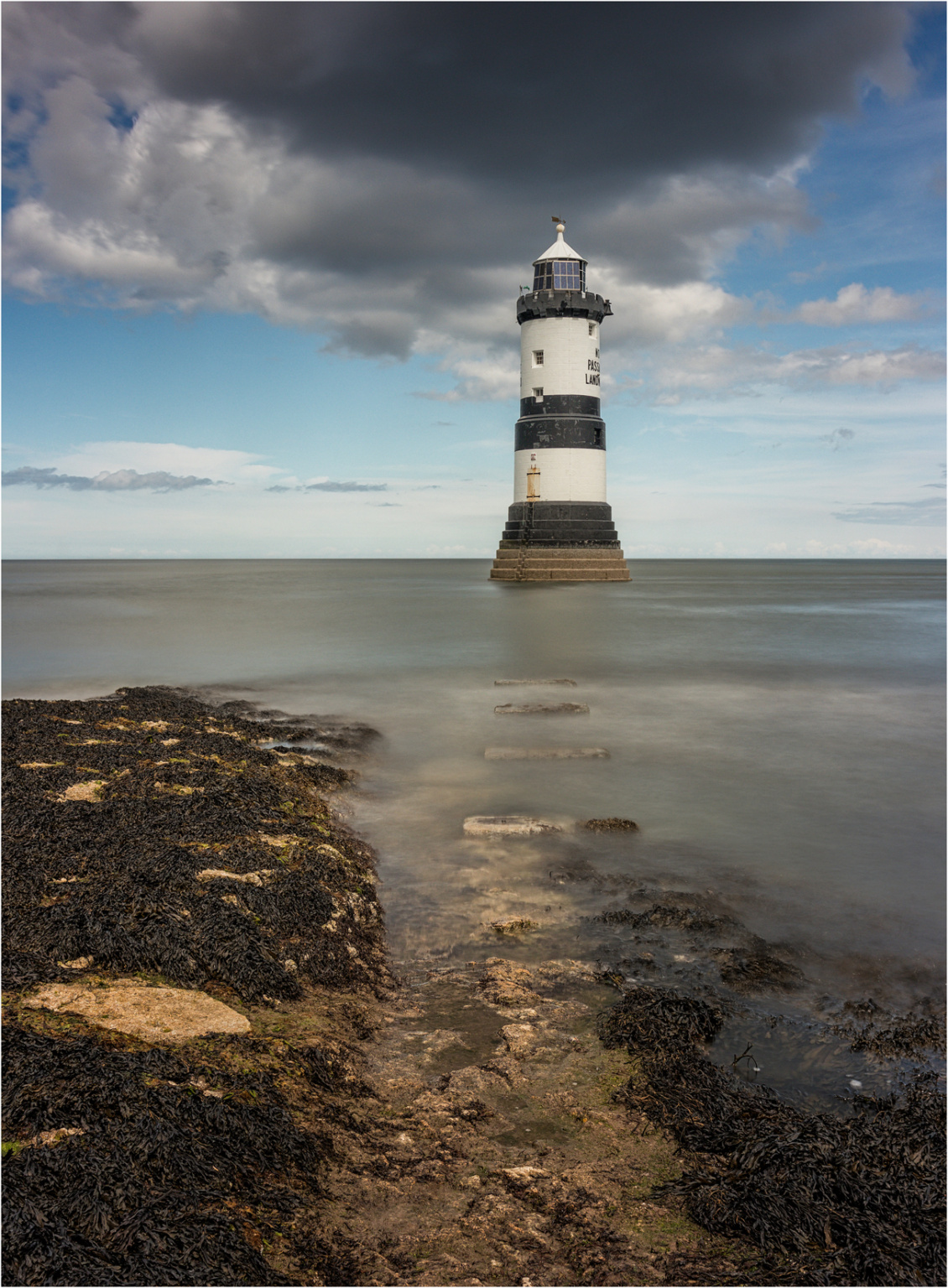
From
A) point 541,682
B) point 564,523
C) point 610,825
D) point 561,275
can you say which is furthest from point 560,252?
point 610,825

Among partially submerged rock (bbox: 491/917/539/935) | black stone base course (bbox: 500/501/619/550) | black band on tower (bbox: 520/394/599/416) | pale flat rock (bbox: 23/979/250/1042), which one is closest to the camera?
pale flat rock (bbox: 23/979/250/1042)

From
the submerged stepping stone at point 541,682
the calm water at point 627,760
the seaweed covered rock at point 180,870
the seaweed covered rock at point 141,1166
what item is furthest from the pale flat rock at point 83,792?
the submerged stepping stone at point 541,682

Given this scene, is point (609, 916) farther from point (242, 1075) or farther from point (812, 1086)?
point (242, 1075)

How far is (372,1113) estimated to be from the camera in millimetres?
3553

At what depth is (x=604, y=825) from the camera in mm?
7949

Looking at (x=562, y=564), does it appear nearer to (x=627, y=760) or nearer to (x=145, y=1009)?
(x=627, y=760)

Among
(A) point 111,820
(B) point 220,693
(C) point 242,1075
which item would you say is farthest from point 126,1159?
(B) point 220,693

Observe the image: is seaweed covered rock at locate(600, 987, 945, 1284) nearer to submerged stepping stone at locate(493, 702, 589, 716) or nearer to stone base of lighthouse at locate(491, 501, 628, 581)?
submerged stepping stone at locate(493, 702, 589, 716)

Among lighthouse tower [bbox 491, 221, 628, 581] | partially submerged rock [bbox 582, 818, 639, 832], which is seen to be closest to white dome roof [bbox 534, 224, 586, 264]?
lighthouse tower [bbox 491, 221, 628, 581]

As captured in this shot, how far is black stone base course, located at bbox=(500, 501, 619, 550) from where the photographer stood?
43031 mm

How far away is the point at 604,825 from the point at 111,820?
4.41 meters

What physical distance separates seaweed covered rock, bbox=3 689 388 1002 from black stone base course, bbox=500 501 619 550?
3554 centimetres

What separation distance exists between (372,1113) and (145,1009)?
1201mm

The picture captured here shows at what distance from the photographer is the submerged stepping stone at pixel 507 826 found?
24.6 feet
